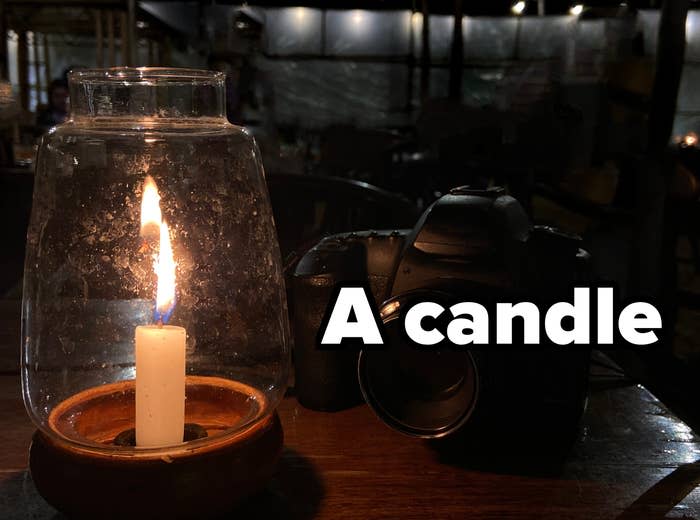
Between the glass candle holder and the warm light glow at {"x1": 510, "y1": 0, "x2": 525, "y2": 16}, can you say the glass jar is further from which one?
the warm light glow at {"x1": 510, "y1": 0, "x2": 525, "y2": 16}

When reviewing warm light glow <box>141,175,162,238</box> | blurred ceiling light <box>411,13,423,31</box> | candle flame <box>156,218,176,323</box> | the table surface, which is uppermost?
blurred ceiling light <box>411,13,423,31</box>

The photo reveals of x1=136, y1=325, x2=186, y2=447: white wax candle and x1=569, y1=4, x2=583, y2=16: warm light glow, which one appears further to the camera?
x1=569, y1=4, x2=583, y2=16: warm light glow

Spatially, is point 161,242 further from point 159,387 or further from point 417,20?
point 417,20

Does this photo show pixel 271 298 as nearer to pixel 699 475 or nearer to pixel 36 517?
pixel 36 517

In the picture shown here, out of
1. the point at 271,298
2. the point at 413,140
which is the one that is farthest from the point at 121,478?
the point at 413,140

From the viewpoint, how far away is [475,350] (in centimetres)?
45

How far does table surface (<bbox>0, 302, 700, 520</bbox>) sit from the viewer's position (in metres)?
0.41

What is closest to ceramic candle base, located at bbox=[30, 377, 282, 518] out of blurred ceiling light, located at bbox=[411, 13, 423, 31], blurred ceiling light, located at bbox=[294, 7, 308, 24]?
blurred ceiling light, located at bbox=[411, 13, 423, 31]

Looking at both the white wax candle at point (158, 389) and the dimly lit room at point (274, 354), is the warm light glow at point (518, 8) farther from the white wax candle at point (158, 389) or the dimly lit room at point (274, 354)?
the white wax candle at point (158, 389)

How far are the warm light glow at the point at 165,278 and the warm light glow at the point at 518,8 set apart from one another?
220 cm

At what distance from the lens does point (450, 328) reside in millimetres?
471

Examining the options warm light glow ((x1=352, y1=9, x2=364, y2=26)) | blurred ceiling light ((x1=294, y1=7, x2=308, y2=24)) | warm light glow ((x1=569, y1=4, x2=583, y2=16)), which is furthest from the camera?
warm light glow ((x1=352, y1=9, x2=364, y2=26))

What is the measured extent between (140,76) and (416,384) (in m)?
0.28

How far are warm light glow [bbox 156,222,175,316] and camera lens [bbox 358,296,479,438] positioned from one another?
0.15 meters
